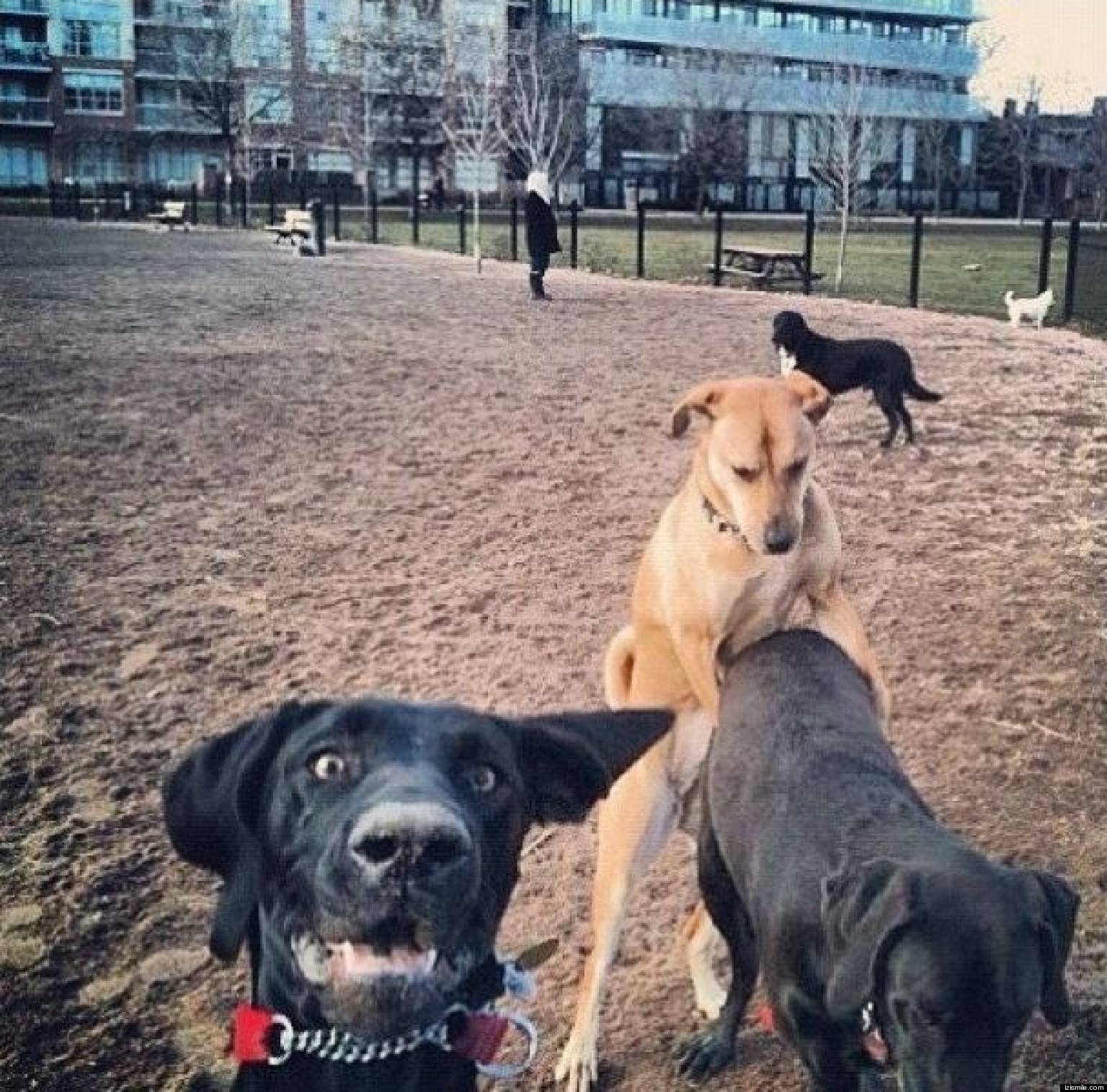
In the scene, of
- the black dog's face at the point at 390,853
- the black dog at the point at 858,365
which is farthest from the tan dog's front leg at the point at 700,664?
the black dog at the point at 858,365

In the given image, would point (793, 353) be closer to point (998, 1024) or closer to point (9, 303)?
point (998, 1024)

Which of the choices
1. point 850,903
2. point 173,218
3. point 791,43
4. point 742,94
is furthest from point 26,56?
point 850,903

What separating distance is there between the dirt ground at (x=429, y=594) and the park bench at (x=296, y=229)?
1179cm

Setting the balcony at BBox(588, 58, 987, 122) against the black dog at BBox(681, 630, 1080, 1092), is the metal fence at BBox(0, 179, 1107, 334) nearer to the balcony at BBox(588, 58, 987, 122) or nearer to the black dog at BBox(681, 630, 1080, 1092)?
the balcony at BBox(588, 58, 987, 122)

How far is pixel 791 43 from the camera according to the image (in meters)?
41.8

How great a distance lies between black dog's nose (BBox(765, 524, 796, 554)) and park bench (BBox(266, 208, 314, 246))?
71.0ft

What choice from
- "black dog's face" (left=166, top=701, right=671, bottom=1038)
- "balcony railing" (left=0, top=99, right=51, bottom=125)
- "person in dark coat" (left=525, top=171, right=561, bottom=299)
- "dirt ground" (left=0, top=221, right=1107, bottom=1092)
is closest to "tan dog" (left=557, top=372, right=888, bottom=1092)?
"dirt ground" (left=0, top=221, right=1107, bottom=1092)

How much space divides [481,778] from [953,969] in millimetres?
793

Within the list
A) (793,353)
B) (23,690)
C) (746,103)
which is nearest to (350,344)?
(793,353)

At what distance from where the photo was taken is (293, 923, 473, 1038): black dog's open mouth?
205cm

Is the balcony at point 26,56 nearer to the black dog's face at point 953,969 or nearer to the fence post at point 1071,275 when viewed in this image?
the fence post at point 1071,275

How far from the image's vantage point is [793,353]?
9211 mm

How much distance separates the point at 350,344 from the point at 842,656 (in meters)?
9.75

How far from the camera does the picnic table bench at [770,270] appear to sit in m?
18.8
